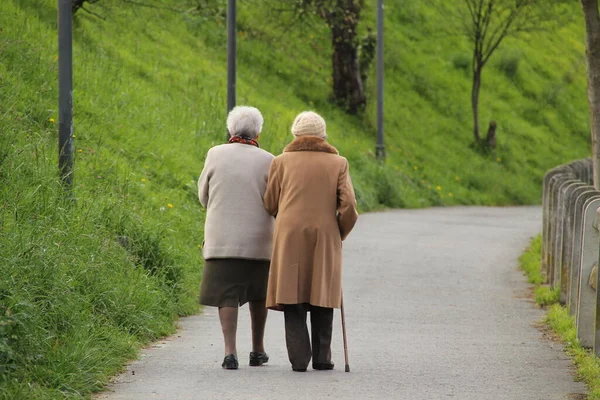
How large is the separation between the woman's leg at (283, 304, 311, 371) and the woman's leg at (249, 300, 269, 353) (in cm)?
27

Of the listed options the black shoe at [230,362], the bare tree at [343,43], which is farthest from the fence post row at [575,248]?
the bare tree at [343,43]

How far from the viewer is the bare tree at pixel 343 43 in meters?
29.1

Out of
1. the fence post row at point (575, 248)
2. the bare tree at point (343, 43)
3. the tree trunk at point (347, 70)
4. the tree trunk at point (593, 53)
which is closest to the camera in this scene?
the fence post row at point (575, 248)

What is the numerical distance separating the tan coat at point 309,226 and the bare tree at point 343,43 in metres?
20.7

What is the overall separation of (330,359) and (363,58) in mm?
24467

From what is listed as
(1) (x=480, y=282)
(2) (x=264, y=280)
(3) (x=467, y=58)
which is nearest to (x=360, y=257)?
(1) (x=480, y=282)

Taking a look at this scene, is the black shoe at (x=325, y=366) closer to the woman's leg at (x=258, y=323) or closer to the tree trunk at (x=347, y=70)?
the woman's leg at (x=258, y=323)

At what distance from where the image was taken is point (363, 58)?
1272 inches

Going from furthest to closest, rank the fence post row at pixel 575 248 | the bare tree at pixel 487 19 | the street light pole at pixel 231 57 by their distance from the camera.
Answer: the bare tree at pixel 487 19 → the street light pole at pixel 231 57 → the fence post row at pixel 575 248

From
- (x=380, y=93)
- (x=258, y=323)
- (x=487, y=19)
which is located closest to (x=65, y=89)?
(x=258, y=323)

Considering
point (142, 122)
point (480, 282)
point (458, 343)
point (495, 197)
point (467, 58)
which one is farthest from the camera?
point (467, 58)

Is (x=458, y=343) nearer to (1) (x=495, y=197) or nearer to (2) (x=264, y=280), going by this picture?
(2) (x=264, y=280)

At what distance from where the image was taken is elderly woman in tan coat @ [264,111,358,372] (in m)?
8.27

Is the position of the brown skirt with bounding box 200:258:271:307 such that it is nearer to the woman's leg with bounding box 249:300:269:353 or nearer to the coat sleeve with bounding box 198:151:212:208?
the woman's leg with bounding box 249:300:269:353
